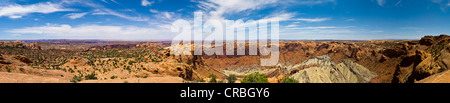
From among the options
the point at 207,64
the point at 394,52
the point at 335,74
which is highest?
the point at 394,52

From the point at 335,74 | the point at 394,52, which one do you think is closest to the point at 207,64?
the point at 335,74

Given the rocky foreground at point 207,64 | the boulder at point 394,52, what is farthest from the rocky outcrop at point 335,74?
the boulder at point 394,52

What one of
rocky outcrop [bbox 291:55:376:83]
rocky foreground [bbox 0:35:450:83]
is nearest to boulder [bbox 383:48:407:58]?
rocky foreground [bbox 0:35:450:83]

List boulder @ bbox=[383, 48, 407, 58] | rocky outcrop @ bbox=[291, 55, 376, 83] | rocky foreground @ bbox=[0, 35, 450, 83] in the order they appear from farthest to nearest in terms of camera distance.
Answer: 1. boulder @ bbox=[383, 48, 407, 58]
2. rocky outcrop @ bbox=[291, 55, 376, 83]
3. rocky foreground @ bbox=[0, 35, 450, 83]

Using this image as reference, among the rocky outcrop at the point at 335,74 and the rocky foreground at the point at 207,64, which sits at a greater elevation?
the rocky foreground at the point at 207,64

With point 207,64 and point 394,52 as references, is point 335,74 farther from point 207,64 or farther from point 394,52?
point 207,64

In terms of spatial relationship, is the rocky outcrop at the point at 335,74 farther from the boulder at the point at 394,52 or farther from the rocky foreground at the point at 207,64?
the boulder at the point at 394,52

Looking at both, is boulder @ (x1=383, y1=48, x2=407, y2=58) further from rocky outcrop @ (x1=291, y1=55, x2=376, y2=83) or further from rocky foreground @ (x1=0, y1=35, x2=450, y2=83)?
rocky outcrop @ (x1=291, y1=55, x2=376, y2=83)

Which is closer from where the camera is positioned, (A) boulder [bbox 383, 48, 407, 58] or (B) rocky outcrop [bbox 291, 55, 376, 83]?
(B) rocky outcrop [bbox 291, 55, 376, 83]

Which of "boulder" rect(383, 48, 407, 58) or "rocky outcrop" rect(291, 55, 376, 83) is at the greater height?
"boulder" rect(383, 48, 407, 58)

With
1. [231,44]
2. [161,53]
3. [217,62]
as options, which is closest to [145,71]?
[161,53]

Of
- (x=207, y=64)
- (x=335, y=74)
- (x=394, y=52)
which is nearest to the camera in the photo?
(x=335, y=74)

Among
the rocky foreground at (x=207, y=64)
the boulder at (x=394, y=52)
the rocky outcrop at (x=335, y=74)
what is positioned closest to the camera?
the rocky foreground at (x=207, y=64)
